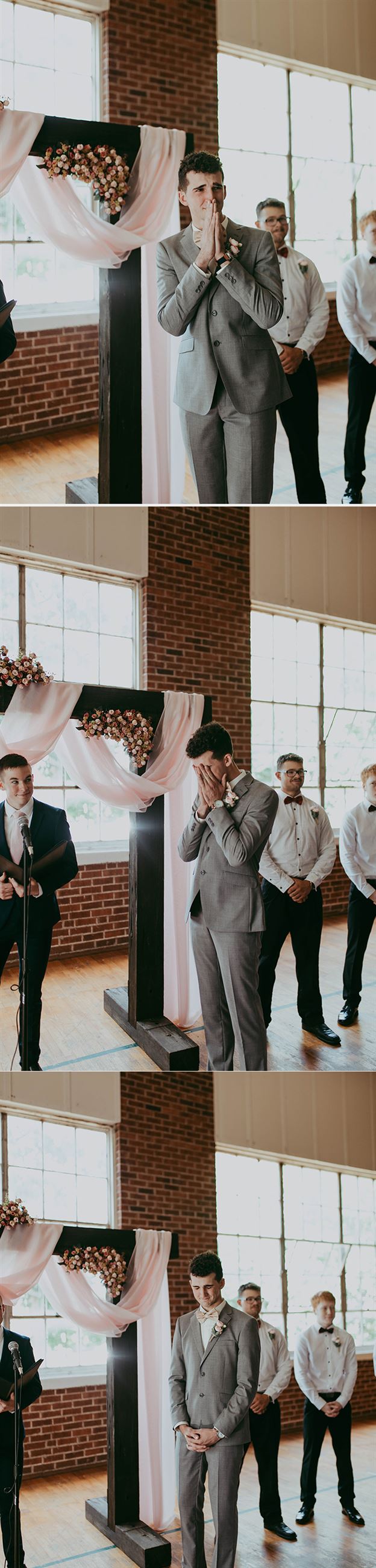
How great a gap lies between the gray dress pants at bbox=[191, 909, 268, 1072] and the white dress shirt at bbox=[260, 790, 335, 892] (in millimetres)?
299

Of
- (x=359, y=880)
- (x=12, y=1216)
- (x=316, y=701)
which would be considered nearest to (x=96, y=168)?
(x=316, y=701)

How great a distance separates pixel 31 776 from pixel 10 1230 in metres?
2.04

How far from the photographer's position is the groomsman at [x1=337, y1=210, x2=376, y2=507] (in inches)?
202

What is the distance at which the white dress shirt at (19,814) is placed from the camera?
5008 mm

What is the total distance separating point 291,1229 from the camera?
650 centimetres

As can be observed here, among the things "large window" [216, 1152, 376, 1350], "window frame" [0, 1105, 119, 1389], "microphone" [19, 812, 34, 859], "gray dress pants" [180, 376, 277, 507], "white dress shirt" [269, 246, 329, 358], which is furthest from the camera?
"large window" [216, 1152, 376, 1350]

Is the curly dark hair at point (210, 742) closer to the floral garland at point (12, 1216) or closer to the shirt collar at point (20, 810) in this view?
the shirt collar at point (20, 810)

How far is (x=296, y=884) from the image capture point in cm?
520

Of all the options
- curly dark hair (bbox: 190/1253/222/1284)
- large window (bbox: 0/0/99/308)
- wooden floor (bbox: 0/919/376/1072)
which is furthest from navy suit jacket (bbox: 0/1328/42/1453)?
large window (bbox: 0/0/99/308)

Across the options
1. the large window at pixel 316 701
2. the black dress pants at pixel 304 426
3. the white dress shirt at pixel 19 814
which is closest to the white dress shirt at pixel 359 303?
the black dress pants at pixel 304 426

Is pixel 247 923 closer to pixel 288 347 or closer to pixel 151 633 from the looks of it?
pixel 151 633

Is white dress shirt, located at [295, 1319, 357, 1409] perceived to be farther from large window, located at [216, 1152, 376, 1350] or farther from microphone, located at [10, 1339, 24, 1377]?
microphone, located at [10, 1339, 24, 1377]

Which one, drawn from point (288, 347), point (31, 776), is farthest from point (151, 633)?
point (288, 347)

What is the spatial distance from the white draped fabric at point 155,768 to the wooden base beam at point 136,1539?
7.03 ft
